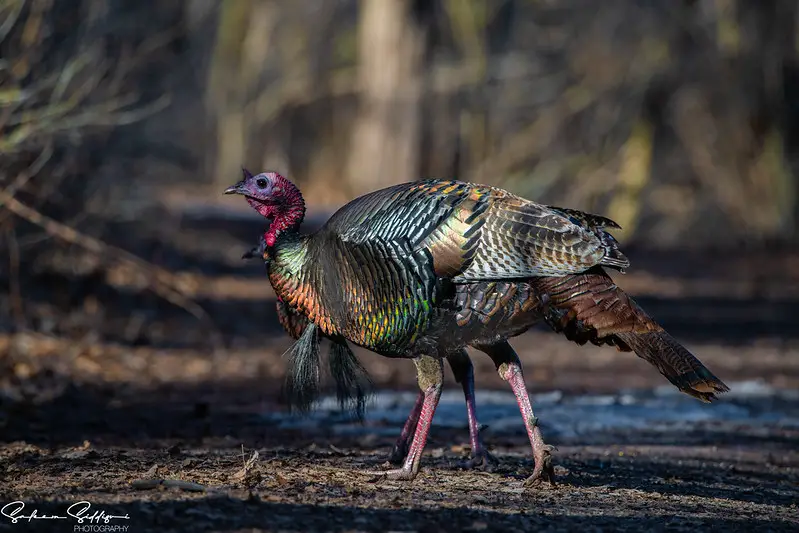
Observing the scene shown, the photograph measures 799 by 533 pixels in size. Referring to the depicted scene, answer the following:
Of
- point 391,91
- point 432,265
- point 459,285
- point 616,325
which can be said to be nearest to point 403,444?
point 459,285

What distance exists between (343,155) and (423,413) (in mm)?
28654

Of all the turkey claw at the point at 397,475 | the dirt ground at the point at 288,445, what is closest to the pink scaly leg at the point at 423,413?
the turkey claw at the point at 397,475

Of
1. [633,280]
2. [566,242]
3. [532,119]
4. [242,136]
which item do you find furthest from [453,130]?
[566,242]

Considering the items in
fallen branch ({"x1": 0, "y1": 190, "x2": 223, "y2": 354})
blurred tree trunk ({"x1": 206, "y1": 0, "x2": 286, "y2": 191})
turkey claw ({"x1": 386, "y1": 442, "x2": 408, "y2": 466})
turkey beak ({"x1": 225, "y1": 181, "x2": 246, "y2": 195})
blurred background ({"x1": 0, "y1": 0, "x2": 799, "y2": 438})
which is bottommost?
turkey claw ({"x1": 386, "y1": 442, "x2": 408, "y2": 466})

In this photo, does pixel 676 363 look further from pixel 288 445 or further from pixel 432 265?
pixel 288 445

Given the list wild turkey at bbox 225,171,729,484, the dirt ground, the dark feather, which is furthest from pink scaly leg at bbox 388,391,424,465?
the dark feather

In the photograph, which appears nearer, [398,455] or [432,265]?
[432,265]

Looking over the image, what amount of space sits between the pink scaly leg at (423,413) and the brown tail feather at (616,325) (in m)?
0.68

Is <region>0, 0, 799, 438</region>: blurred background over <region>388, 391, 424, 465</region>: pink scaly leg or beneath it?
over

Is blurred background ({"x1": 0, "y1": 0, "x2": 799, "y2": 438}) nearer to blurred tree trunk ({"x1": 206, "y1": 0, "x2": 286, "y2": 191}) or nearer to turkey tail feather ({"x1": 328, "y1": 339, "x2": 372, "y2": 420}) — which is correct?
blurred tree trunk ({"x1": 206, "y1": 0, "x2": 286, "y2": 191})

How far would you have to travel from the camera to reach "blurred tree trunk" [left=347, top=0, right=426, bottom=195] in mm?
24297

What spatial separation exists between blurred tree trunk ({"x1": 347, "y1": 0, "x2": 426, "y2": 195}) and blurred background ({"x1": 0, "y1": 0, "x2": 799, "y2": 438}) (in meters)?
0.04

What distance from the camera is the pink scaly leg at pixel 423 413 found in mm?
6805

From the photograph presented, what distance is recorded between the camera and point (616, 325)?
6.78 m
